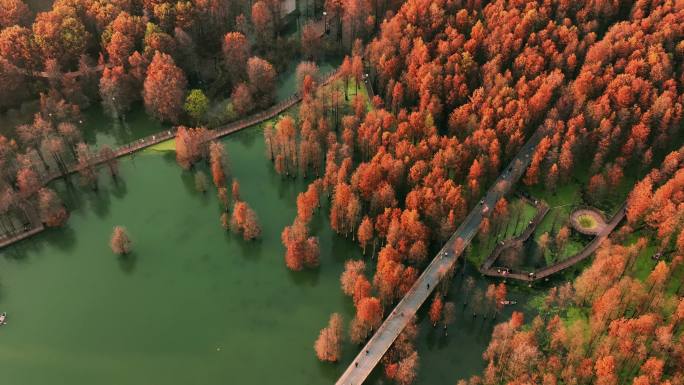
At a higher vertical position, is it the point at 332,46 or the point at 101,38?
the point at 101,38

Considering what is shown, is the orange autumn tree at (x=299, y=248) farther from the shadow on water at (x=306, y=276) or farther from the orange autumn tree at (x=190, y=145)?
the orange autumn tree at (x=190, y=145)

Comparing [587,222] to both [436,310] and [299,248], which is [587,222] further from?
[299,248]

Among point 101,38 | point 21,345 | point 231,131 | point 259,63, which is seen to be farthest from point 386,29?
point 21,345

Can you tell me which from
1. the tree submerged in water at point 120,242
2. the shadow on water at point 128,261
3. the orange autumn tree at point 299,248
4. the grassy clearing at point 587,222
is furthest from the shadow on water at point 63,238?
the grassy clearing at point 587,222

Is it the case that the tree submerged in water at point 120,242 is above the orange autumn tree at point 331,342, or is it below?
above

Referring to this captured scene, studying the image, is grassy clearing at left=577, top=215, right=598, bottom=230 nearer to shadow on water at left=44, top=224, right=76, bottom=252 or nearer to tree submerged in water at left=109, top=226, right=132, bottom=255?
tree submerged in water at left=109, top=226, right=132, bottom=255

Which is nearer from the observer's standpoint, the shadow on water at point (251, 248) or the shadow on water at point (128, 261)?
the shadow on water at point (128, 261)

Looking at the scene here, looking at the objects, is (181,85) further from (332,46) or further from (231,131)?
(332,46)

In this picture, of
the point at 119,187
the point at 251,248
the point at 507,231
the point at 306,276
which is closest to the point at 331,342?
the point at 306,276
